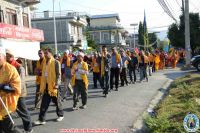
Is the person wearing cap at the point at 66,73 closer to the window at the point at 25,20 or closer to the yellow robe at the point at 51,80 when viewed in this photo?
the yellow robe at the point at 51,80

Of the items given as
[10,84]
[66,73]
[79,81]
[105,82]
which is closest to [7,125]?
[10,84]

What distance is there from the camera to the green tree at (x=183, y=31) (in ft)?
146

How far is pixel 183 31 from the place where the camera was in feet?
150

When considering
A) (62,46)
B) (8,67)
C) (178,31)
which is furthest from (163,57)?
(8,67)

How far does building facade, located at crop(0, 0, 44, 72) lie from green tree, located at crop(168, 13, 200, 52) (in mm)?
20740

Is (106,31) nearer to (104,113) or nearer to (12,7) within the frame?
(12,7)

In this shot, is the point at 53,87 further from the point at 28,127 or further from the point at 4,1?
the point at 4,1

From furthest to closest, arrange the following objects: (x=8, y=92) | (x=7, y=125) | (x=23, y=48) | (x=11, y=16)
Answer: (x=11, y=16) < (x=23, y=48) < (x=7, y=125) < (x=8, y=92)

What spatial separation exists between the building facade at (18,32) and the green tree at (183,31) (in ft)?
68.0

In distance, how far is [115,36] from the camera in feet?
270

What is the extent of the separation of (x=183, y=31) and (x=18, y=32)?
25.9 m

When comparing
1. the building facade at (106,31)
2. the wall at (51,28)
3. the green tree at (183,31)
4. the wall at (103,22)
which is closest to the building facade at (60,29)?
the wall at (51,28)

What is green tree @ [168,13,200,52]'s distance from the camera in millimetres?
44500

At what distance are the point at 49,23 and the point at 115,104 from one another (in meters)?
38.4
